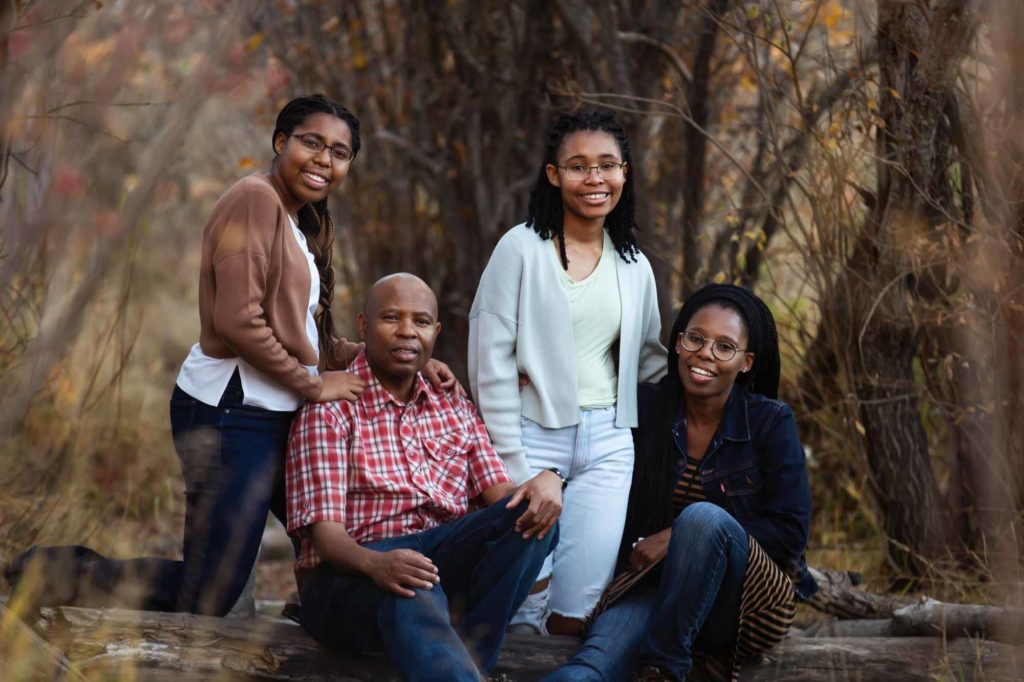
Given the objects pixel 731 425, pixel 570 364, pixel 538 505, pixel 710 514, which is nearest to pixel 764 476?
pixel 731 425

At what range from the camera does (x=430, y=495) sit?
11.0 feet

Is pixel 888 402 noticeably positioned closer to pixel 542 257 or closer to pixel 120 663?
pixel 542 257

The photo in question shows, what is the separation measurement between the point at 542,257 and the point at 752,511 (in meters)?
0.95

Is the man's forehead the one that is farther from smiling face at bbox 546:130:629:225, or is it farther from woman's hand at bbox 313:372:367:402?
smiling face at bbox 546:130:629:225

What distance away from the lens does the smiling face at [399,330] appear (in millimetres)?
3367

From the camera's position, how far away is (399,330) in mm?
3369

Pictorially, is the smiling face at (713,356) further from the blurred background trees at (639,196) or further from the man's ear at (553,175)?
the blurred background trees at (639,196)

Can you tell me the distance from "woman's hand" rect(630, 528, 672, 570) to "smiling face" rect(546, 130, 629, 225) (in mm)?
952

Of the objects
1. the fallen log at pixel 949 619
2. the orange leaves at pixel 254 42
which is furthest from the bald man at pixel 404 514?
the orange leaves at pixel 254 42

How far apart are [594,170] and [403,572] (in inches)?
52.1

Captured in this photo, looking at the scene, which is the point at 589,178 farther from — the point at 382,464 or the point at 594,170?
the point at 382,464

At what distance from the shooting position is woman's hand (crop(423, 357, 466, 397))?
352cm

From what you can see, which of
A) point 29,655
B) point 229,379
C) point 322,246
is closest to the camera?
point 29,655

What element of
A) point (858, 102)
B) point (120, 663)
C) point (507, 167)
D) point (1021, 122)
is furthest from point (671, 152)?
point (120, 663)
